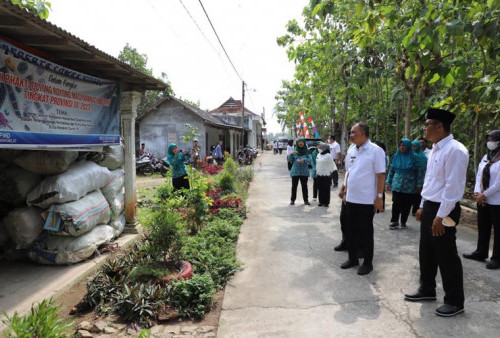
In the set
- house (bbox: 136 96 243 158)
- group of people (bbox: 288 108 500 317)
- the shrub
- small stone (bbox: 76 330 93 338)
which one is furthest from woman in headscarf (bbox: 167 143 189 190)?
house (bbox: 136 96 243 158)

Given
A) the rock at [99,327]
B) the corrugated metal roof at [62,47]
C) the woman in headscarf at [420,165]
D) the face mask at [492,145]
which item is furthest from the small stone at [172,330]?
the woman in headscarf at [420,165]

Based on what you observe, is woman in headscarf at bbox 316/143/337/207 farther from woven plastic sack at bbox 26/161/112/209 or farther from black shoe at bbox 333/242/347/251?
woven plastic sack at bbox 26/161/112/209

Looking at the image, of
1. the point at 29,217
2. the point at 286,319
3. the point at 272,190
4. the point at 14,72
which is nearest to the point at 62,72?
the point at 14,72

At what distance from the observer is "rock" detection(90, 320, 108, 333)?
299 cm

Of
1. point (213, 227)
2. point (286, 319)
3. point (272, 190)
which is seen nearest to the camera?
point (286, 319)

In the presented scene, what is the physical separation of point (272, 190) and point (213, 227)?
18.9 feet

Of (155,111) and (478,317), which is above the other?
(155,111)

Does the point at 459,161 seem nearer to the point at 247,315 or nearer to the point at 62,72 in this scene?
the point at 247,315

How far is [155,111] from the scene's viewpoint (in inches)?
870

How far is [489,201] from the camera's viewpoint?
429cm

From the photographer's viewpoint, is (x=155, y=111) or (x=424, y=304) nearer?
(x=424, y=304)

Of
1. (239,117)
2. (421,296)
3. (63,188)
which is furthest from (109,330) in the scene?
(239,117)

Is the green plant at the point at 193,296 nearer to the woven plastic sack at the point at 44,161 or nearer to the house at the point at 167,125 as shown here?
the woven plastic sack at the point at 44,161

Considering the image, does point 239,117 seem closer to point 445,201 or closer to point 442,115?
point 442,115
